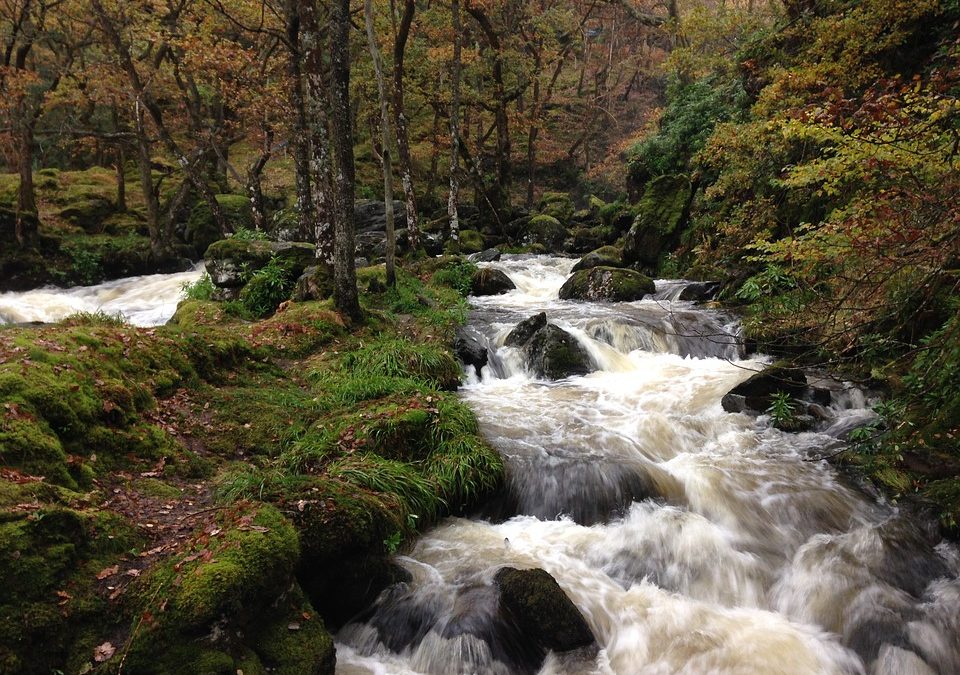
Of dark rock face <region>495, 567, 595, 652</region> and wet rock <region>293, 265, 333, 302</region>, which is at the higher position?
wet rock <region>293, 265, 333, 302</region>

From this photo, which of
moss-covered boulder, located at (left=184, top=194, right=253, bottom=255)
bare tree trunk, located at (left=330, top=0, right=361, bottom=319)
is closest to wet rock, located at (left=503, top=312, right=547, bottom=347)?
bare tree trunk, located at (left=330, top=0, right=361, bottom=319)

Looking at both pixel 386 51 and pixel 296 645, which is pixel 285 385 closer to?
pixel 296 645

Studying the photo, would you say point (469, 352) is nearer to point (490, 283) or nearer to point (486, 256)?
point (490, 283)

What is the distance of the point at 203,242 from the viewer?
21.8m

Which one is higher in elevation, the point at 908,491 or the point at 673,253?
the point at 673,253

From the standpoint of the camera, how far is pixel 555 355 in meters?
10.7

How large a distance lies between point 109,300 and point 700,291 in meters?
17.3

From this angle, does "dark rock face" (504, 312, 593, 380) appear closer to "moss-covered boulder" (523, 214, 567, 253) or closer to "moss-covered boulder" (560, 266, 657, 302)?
"moss-covered boulder" (560, 266, 657, 302)

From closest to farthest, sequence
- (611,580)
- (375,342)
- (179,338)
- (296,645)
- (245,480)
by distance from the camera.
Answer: (296,645) < (245,480) < (611,580) < (179,338) < (375,342)

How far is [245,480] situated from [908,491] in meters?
7.11

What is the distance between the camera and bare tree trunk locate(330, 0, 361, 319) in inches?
327

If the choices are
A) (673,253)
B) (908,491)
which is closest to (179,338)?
(908,491)

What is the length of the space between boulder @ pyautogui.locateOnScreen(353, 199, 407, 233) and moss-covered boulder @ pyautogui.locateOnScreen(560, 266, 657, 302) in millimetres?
10036

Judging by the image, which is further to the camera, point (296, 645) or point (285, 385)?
point (285, 385)
